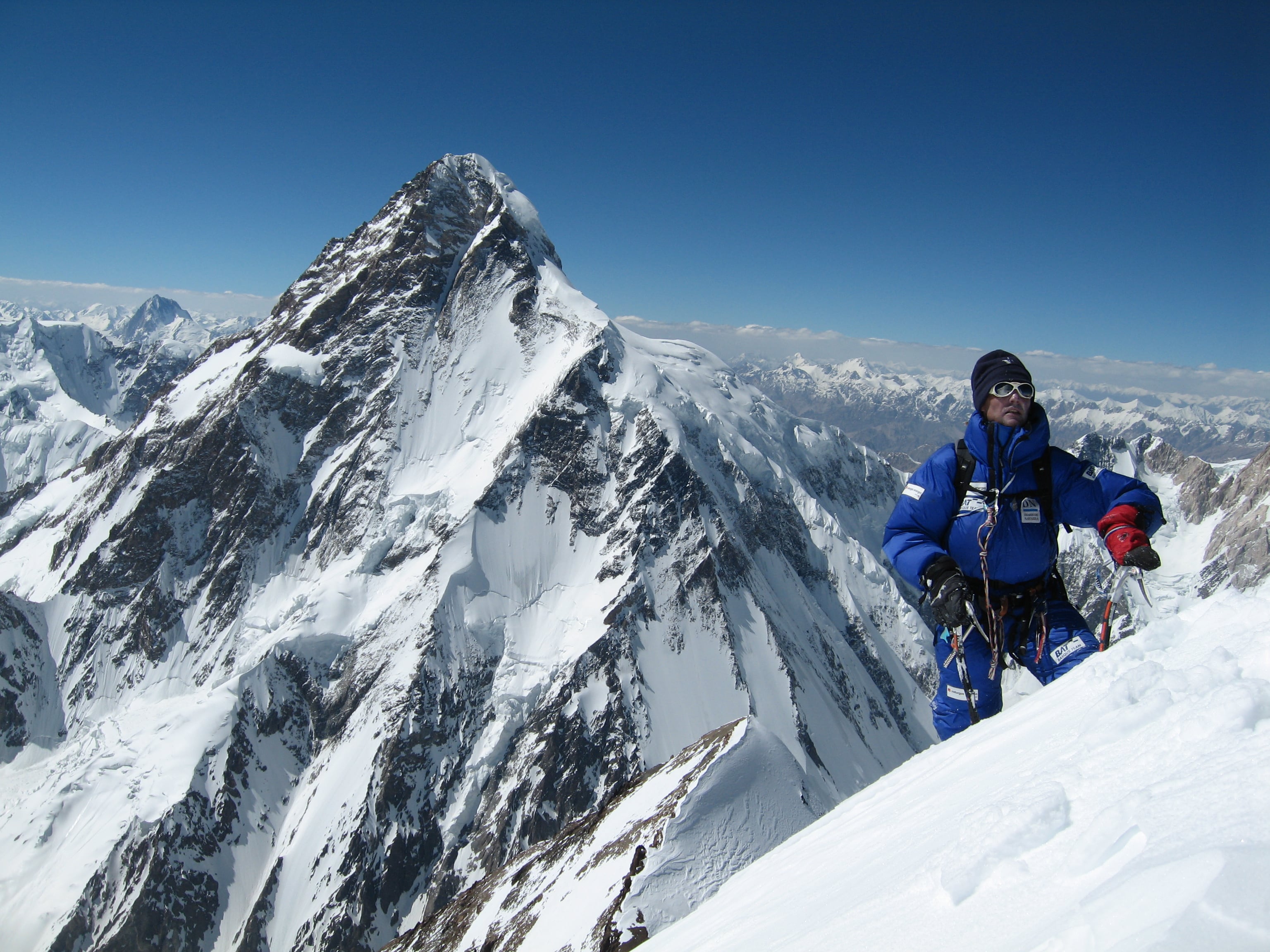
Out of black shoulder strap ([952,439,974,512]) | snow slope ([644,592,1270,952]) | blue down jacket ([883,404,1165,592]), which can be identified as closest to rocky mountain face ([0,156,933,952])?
blue down jacket ([883,404,1165,592])

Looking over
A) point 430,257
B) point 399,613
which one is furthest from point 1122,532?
point 430,257

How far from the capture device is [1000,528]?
788 cm

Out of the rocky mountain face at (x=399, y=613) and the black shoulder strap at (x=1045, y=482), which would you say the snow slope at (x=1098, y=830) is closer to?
the black shoulder strap at (x=1045, y=482)

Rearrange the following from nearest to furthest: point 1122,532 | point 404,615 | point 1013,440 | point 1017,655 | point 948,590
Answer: point 1122,532
point 948,590
point 1013,440
point 1017,655
point 404,615

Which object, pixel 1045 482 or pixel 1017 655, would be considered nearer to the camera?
pixel 1045 482

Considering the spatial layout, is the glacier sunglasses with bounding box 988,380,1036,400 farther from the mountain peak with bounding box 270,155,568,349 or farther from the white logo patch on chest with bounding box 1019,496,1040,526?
the mountain peak with bounding box 270,155,568,349

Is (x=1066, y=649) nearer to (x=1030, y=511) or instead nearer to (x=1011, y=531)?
(x=1011, y=531)

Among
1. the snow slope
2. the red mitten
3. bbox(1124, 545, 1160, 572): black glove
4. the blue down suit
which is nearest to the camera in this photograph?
the snow slope

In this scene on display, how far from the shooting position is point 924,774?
20.1ft

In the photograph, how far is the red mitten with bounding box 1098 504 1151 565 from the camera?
7051 millimetres

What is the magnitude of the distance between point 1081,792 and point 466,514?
101765mm

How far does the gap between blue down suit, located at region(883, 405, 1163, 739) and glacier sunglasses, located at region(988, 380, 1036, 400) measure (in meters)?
0.36

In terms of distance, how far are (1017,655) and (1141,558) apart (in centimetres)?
208

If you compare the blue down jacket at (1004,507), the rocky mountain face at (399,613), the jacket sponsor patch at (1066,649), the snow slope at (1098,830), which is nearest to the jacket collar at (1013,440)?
the blue down jacket at (1004,507)
